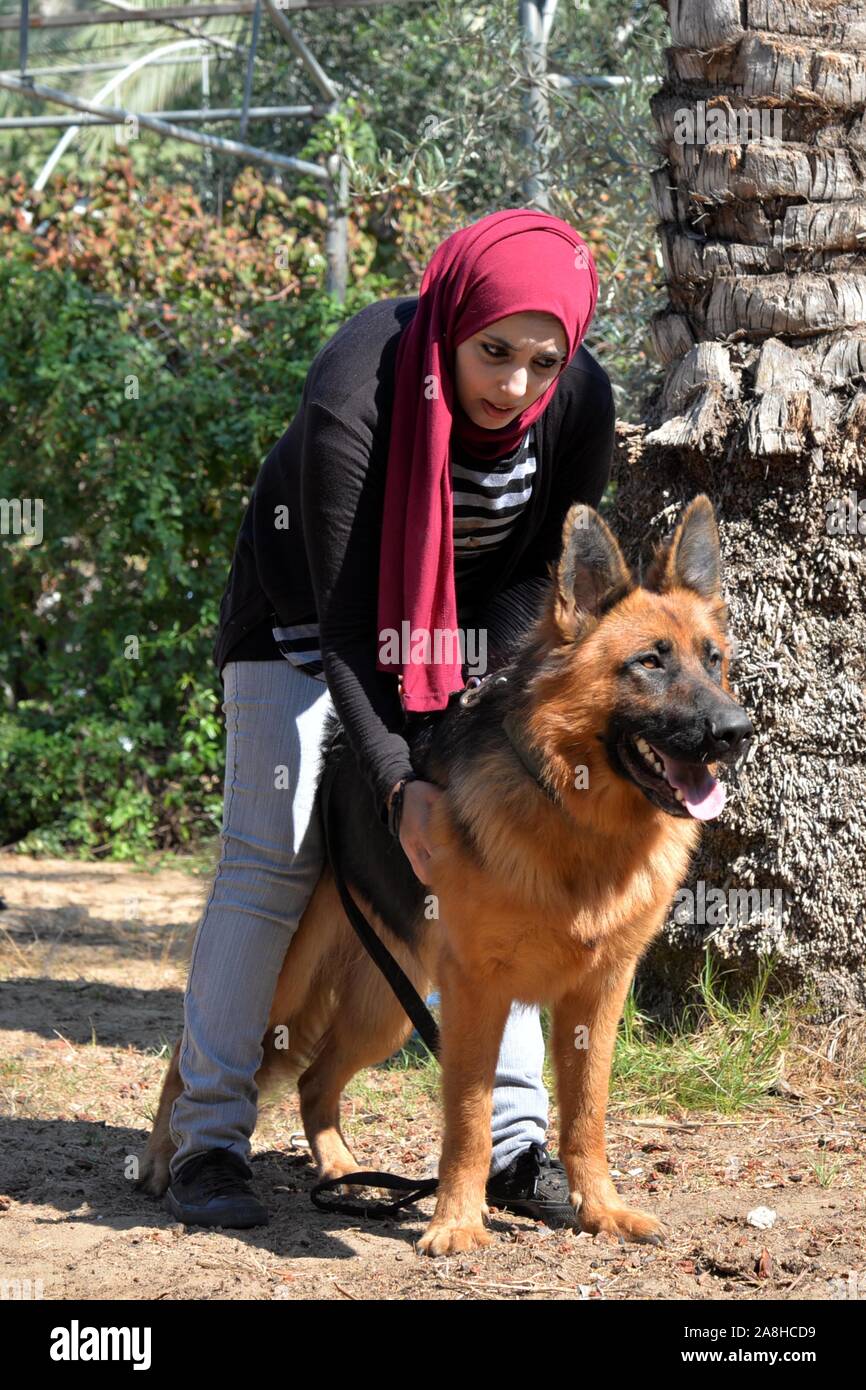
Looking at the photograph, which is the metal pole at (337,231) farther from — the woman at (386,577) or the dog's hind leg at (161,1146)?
the dog's hind leg at (161,1146)

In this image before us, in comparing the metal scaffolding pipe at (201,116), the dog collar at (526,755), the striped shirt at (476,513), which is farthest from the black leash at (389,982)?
the metal scaffolding pipe at (201,116)

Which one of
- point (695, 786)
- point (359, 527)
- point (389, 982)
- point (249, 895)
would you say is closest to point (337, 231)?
point (359, 527)

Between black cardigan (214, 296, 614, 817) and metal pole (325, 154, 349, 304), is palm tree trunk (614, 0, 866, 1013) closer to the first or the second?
black cardigan (214, 296, 614, 817)

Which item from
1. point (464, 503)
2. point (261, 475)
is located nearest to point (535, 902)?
point (464, 503)

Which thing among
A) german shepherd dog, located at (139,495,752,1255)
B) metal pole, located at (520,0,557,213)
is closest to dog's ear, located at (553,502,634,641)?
german shepherd dog, located at (139,495,752,1255)

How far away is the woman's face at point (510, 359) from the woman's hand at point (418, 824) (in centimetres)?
96

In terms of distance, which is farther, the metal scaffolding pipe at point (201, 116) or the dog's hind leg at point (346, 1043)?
the metal scaffolding pipe at point (201, 116)

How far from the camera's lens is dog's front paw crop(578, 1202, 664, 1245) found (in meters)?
3.53

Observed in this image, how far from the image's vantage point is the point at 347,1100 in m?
4.95

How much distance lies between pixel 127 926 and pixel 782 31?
→ 528cm

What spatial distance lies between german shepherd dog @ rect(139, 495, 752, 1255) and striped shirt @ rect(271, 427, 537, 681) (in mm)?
287

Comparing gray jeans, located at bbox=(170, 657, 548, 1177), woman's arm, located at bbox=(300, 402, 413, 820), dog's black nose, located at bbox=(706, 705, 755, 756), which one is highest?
woman's arm, located at bbox=(300, 402, 413, 820)

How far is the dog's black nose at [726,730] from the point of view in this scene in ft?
10.1

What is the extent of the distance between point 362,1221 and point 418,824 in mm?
1227
